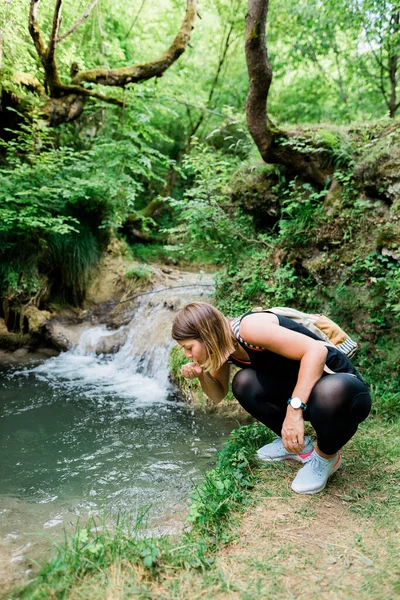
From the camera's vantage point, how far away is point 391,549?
6.00ft

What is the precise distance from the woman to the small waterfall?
2.97 meters

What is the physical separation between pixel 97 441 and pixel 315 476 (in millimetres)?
2379

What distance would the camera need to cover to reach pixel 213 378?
2.57 m

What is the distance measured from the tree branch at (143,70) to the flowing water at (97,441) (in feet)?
13.4

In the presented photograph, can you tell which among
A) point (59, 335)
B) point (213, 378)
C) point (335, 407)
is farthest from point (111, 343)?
point (335, 407)

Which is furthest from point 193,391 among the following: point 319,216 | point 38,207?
point 38,207

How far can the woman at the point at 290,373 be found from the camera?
2113mm

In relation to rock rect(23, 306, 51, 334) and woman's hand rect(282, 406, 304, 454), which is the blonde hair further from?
rock rect(23, 306, 51, 334)

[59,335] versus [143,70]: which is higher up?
[143,70]

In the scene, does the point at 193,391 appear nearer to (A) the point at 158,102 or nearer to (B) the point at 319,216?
(B) the point at 319,216

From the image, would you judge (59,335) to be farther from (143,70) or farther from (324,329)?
(324,329)

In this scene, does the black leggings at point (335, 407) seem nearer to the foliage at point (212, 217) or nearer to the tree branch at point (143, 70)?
the foliage at point (212, 217)

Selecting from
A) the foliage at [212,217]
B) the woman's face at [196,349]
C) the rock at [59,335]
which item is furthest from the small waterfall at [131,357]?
the woman's face at [196,349]

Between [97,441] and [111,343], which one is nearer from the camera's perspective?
[97,441]
